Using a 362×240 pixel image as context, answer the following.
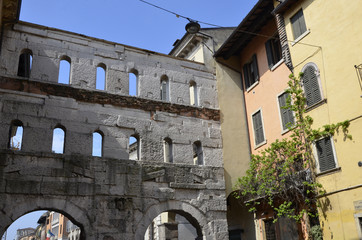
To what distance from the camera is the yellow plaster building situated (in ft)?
30.0

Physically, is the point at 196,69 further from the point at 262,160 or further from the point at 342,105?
the point at 342,105

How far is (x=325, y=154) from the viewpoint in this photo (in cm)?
1002

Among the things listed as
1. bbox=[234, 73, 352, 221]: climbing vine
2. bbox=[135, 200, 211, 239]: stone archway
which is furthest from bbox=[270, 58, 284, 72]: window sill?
bbox=[135, 200, 211, 239]: stone archway

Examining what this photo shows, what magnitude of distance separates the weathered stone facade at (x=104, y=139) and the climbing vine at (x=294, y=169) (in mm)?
1792

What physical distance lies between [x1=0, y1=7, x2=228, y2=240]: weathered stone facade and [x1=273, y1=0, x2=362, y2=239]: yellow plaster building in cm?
367

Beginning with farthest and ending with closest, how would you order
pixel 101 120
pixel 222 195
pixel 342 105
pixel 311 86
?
pixel 222 195 < pixel 101 120 < pixel 311 86 < pixel 342 105

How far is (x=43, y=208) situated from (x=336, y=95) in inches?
335

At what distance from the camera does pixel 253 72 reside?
1418 cm

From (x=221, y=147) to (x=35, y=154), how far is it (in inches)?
Answer: 249

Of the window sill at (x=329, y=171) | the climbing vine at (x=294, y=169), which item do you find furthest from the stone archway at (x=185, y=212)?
the window sill at (x=329, y=171)

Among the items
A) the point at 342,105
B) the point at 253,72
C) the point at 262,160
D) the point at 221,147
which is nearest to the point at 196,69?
the point at 253,72

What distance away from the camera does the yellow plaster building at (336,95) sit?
9.14 m

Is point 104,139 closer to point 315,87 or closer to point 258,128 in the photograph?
point 258,128

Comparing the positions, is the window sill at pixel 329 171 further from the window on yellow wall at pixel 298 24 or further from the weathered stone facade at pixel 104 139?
the window on yellow wall at pixel 298 24
